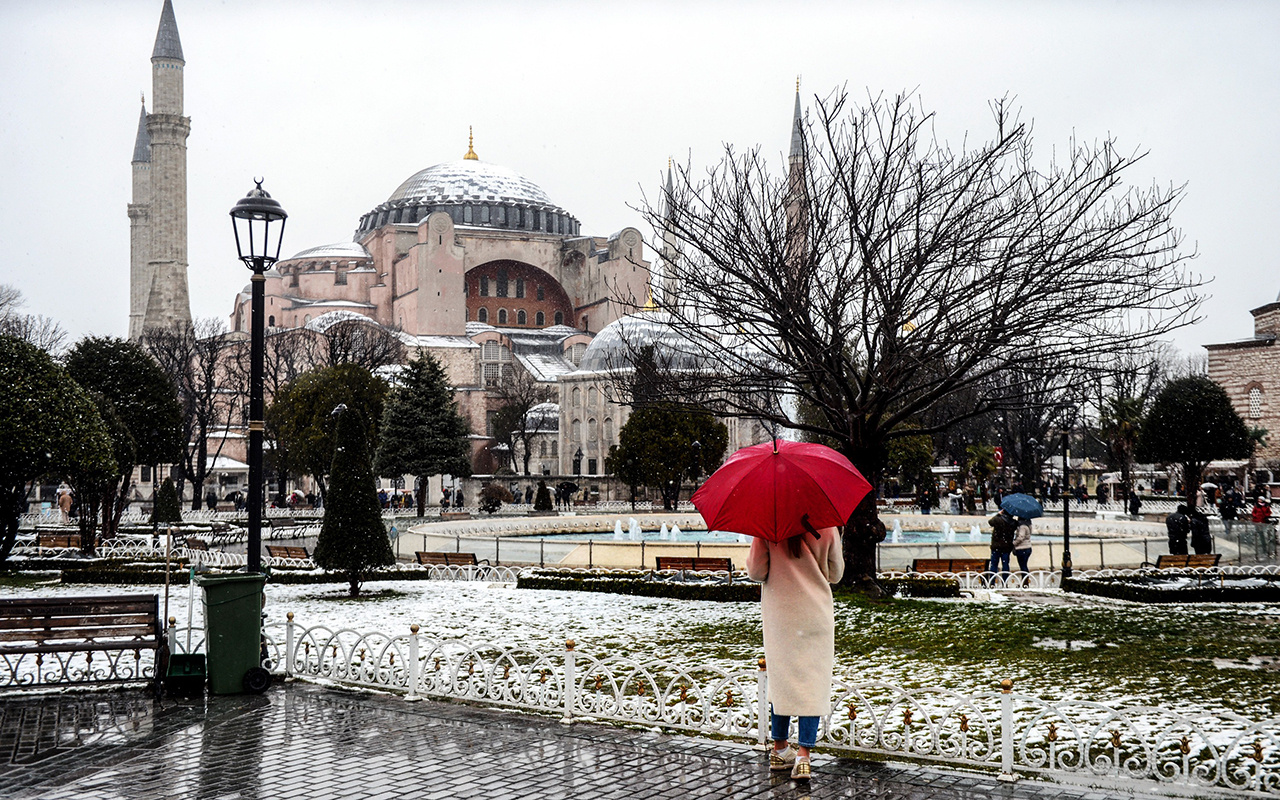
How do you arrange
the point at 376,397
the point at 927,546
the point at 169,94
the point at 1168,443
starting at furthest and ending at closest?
the point at 169,94 < the point at 376,397 < the point at 1168,443 < the point at 927,546

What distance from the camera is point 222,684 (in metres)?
7.77

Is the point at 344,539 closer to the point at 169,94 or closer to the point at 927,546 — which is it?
the point at 927,546

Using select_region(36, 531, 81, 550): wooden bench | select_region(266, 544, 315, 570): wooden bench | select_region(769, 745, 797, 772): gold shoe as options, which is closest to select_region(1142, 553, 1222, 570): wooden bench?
select_region(769, 745, 797, 772): gold shoe

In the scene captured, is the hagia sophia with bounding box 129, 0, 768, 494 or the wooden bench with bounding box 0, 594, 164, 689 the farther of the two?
the hagia sophia with bounding box 129, 0, 768, 494

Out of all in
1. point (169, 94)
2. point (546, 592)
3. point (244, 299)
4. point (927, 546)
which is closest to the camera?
point (546, 592)

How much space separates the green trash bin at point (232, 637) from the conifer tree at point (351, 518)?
610cm

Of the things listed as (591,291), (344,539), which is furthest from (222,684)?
(591,291)

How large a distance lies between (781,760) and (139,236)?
73.2 meters

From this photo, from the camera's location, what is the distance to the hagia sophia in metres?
56.6

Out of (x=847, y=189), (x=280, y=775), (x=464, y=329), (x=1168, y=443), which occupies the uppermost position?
(x=464, y=329)

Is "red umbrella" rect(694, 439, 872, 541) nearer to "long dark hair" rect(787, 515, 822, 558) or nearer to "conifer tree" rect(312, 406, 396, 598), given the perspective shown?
"long dark hair" rect(787, 515, 822, 558)

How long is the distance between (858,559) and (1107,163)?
5.31m

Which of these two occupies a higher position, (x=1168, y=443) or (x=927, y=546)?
(x=1168, y=443)

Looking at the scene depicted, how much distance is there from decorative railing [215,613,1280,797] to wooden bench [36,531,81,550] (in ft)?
47.4
